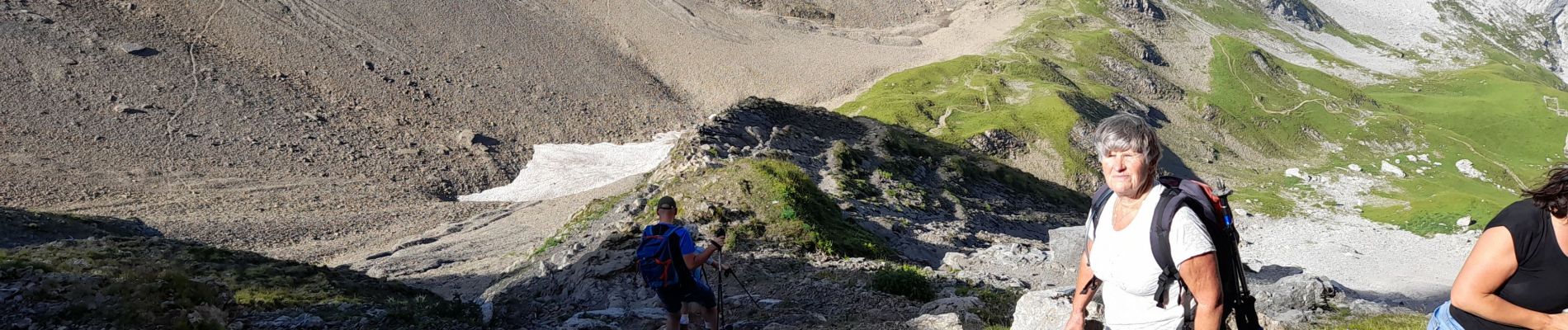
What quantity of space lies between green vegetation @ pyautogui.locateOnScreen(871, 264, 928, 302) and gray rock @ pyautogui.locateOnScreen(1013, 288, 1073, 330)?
147 inches

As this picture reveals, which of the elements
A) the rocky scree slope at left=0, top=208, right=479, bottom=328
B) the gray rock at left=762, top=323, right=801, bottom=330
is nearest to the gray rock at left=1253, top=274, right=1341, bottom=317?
the gray rock at left=762, top=323, right=801, bottom=330

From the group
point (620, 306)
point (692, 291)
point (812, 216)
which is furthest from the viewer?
point (812, 216)

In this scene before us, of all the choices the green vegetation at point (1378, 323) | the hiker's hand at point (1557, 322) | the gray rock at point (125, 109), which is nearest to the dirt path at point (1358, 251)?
the green vegetation at point (1378, 323)

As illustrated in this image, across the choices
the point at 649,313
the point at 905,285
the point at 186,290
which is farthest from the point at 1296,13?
the point at 186,290

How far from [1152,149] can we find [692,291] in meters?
5.06

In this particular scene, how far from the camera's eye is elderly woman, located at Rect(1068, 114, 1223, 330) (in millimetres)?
3295

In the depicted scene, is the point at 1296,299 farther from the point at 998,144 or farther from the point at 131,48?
the point at 131,48

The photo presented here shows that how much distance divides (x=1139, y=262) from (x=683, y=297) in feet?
16.6

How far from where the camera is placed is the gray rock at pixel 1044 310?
20.7 ft

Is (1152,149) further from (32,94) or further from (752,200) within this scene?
(32,94)

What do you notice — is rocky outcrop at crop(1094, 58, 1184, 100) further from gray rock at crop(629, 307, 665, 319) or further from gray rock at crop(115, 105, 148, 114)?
gray rock at crop(115, 105, 148, 114)

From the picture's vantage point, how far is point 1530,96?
58.7m

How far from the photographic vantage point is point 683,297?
7777mm

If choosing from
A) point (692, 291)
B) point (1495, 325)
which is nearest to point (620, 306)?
point (692, 291)
